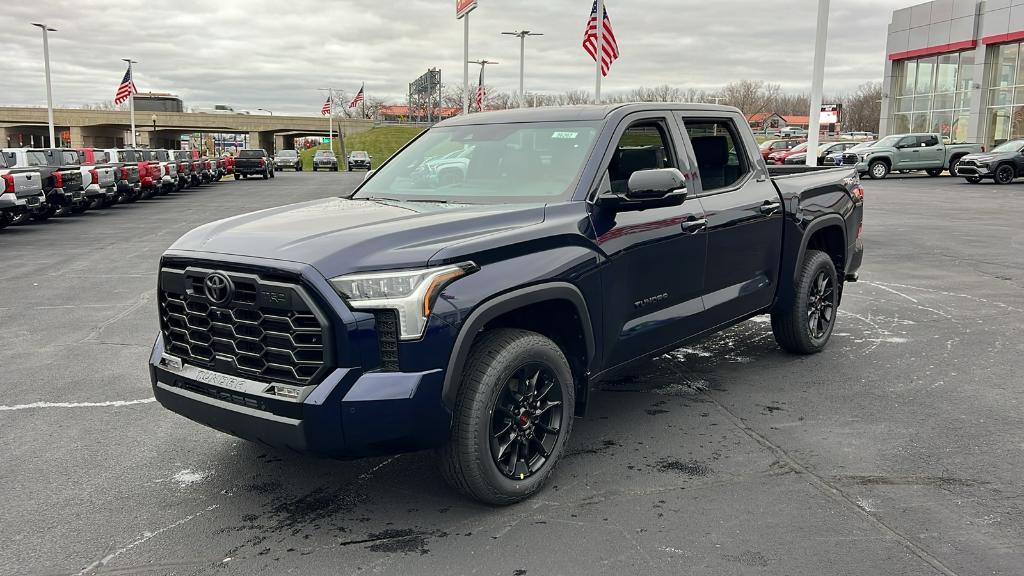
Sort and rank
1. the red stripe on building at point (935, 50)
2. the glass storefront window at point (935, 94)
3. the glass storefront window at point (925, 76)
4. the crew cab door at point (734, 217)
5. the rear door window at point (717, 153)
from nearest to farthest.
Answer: the crew cab door at point (734, 217)
the rear door window at point (717, 153)
the red stripe on building at point (935, 50)
the glass storefront window at point (935, 94)
the glass storefront window at point (925, 76)

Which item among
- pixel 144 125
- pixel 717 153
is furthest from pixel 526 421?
pixel 144 125

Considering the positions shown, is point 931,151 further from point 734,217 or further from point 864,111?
point 864,111

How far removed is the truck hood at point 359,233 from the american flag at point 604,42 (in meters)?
21.2

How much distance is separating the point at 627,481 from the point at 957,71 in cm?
4877

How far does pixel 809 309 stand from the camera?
6.43m

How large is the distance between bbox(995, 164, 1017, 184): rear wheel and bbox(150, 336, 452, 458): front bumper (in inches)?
1237

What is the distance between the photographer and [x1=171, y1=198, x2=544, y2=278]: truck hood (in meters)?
3.35

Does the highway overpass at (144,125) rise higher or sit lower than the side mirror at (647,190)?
higher

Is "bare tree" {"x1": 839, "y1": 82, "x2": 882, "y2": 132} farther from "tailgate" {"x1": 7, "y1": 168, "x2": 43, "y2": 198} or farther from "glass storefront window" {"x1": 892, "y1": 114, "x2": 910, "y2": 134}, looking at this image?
"tailgate" {"x1": 7, "y1": 168, "x2": 43, "y2": 198}

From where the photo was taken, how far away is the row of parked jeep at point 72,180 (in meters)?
16.4

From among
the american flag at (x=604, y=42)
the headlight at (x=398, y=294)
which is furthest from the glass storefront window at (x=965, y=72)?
the headlight at (x=398, y=294)

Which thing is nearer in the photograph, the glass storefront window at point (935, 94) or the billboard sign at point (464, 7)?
the billboard sign at point (464, 7)

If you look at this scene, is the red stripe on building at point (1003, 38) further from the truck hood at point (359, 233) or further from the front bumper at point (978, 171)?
the truck hood at point (359, 233)

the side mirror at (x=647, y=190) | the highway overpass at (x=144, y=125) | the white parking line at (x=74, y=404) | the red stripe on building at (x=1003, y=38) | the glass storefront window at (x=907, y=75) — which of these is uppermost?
the red stripe on building at (x=1003, y=38)
